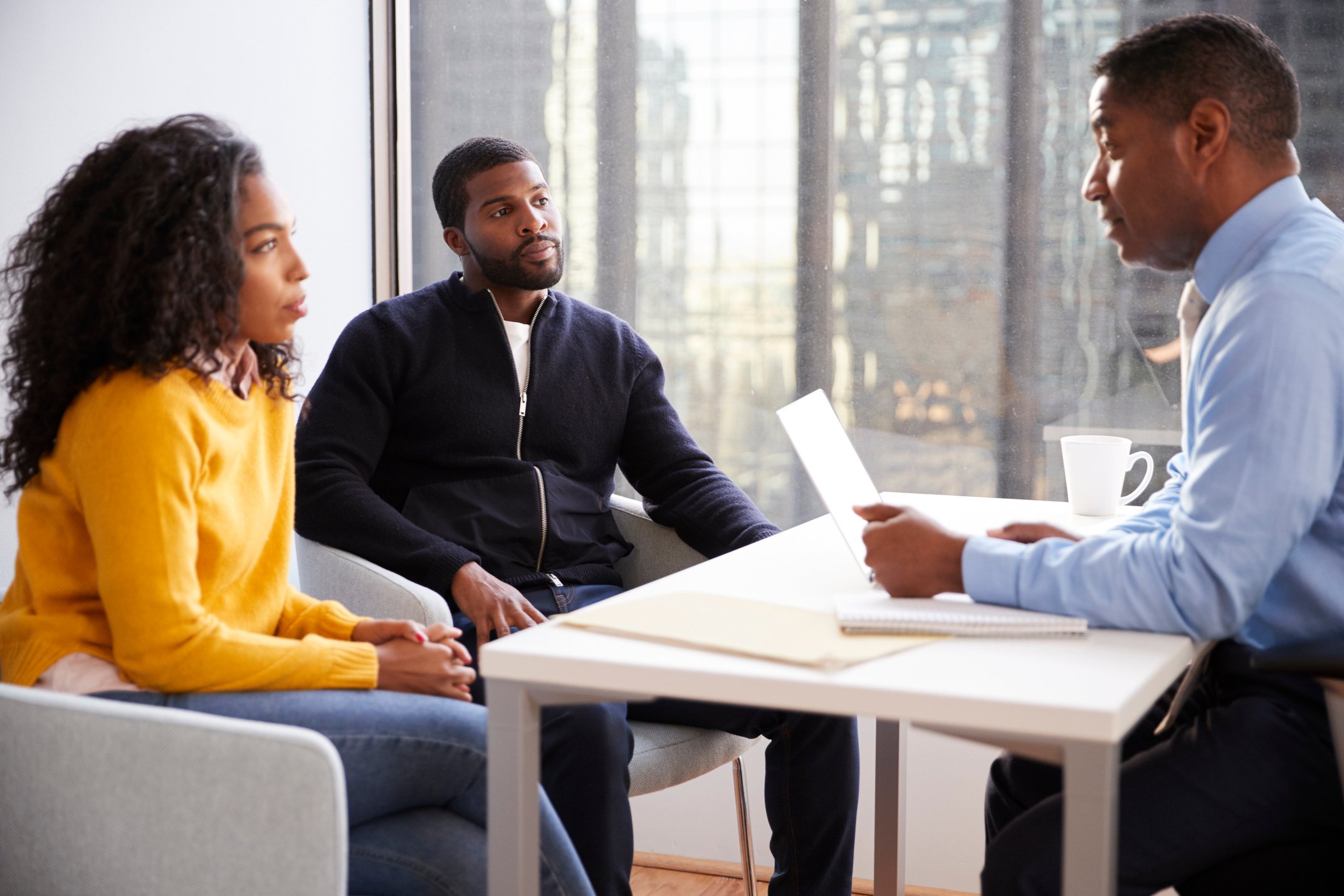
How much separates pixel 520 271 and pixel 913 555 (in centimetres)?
112

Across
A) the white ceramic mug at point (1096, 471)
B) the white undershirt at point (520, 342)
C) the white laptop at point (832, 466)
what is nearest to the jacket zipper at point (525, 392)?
the white undershirt at point (520, 342)

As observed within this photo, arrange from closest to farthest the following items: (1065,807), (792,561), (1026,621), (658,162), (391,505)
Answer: (1065,807) → (1026,621) → (792,561) → (391,505) → (658,162)

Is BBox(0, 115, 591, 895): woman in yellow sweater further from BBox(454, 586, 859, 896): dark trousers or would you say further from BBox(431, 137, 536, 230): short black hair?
BBox(431, 137, 536, 230): short black hair

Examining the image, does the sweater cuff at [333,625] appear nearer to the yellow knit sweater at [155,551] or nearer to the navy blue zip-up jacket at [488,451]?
the yellow knit sweater at [155,551]

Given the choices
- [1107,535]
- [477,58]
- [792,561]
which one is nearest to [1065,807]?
[1107,535]

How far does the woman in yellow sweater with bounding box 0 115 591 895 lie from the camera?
1.24 meters

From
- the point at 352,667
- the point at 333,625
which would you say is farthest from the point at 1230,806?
the point at 333,625

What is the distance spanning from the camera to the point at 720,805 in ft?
8.75

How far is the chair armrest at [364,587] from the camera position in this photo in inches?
69.7

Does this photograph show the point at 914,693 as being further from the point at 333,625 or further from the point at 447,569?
the point at 447,569

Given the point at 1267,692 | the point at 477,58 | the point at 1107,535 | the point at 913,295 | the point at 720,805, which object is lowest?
the point at 720,805

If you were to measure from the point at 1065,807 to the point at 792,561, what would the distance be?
62cm

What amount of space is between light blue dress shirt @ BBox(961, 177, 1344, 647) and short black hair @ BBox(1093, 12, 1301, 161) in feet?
0.32

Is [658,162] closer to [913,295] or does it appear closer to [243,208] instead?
[913,295]
